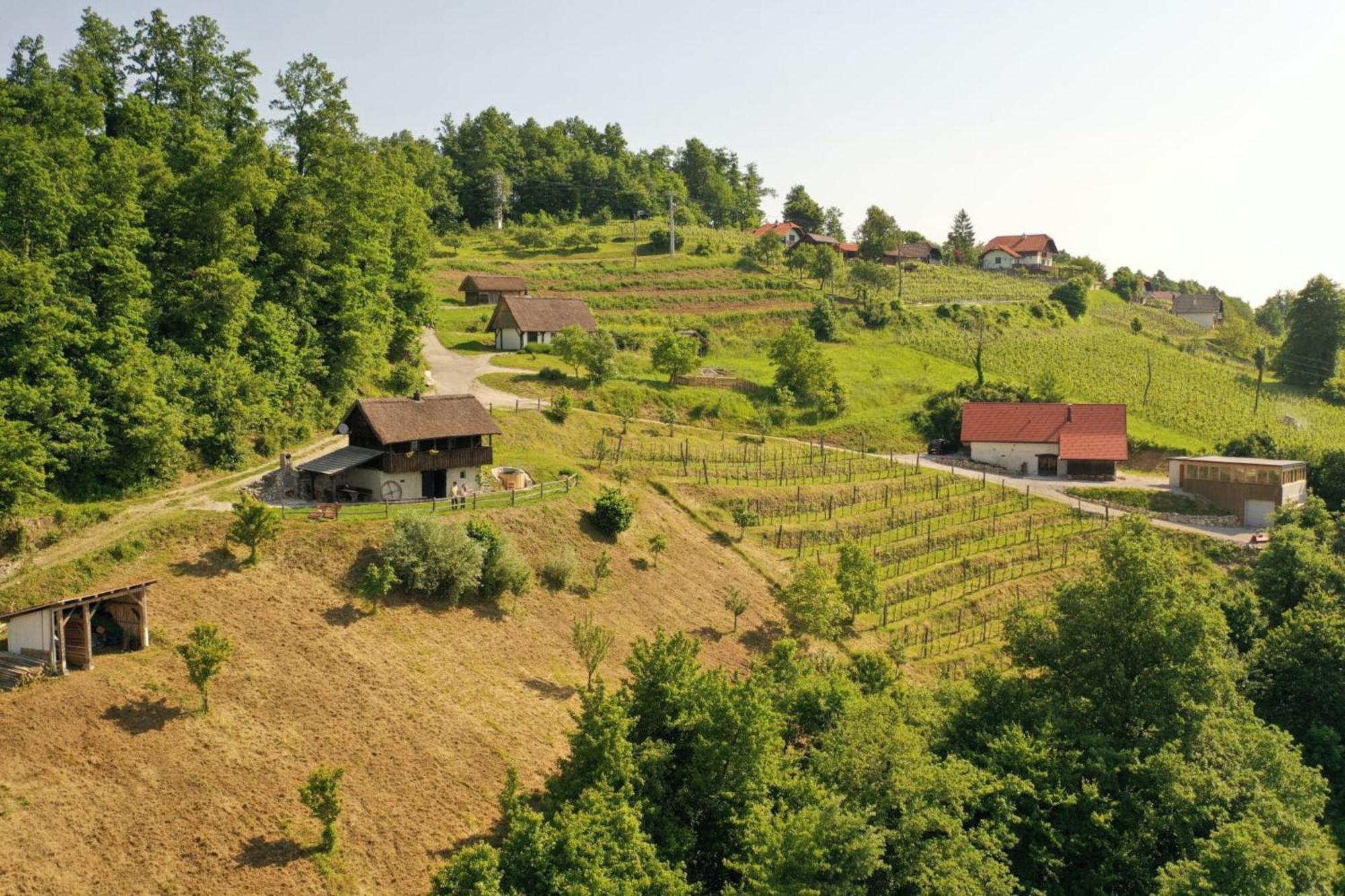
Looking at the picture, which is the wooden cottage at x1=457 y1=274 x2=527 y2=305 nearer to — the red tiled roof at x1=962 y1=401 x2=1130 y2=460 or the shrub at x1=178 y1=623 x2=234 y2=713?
the red tiled roof at x1=962 y1=401 x2=1130 y2=460

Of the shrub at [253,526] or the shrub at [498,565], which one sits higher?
the shrub at [253,526]

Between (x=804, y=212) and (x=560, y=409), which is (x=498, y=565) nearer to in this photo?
(x=560, y=409)

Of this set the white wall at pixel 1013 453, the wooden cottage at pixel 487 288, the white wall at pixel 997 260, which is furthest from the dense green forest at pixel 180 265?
the white wall at pixel 997 260

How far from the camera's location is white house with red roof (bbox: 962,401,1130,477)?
69.1 m

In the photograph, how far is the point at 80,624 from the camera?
2959 cm

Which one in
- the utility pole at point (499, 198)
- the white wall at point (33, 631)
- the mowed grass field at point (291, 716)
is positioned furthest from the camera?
the utility pole at point (499, 198)

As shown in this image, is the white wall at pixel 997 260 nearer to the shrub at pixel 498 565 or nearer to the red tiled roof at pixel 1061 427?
the red tiled roof at pixel 1061 427

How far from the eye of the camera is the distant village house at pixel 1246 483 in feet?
203

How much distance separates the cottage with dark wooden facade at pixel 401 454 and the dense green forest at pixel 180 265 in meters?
4.55

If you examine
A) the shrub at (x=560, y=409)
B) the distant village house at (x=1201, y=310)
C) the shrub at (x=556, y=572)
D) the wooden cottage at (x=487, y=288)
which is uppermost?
the distant village house at (x=1201, y=310)

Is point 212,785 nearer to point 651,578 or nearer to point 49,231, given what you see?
point 651,578

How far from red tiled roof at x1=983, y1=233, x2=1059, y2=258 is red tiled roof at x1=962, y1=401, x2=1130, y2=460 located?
73970mm

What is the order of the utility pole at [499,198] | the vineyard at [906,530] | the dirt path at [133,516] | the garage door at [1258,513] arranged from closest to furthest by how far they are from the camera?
the dirt path at [133,516] < the vineyard at [906,530] < the garage door at [1258,513] < the utility pole at [499,198]

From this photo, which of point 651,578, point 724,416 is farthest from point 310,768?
point 724,416
